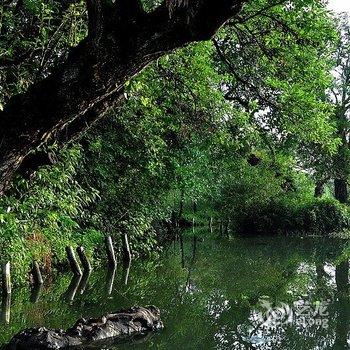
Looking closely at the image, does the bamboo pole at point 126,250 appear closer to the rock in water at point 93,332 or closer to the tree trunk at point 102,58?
the rock in water at point 93,332

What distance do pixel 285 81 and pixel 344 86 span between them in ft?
79.9

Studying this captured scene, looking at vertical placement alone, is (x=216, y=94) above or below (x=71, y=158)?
above

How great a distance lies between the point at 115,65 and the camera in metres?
4.79

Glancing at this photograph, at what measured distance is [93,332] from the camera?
751 centimetres

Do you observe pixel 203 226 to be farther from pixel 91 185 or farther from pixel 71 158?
pixel 71 158

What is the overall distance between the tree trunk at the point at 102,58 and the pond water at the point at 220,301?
12.2 feet

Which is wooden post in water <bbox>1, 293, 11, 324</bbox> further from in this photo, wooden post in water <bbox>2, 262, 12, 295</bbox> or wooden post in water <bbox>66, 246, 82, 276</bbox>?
wooden post in water <bbox>66, 246, 82, 276</bbox>

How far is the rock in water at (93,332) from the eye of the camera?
6938 mm

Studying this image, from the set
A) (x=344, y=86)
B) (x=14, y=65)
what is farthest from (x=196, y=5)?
(x=344, y=86)

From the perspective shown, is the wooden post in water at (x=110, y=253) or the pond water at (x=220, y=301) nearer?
the pond water at (x=220, y=301)

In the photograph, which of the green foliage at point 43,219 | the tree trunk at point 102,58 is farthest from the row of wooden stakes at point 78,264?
the tree trunk at point 102,58

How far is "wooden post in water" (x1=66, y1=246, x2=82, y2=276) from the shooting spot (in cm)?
1359

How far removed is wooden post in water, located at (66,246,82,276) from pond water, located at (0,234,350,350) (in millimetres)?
397

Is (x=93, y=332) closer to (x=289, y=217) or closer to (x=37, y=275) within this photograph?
(x=37, y=275)
